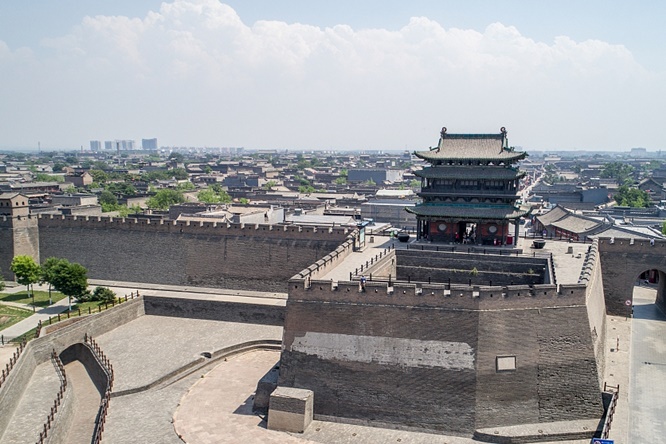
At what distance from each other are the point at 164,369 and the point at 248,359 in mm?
3617

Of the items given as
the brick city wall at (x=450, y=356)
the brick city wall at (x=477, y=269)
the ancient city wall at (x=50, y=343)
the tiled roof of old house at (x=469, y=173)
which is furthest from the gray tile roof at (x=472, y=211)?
the ancient city wall at (x=50, y=343)

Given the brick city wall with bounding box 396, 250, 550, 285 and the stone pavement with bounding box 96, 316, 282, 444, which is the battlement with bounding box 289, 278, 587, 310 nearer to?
the stone pavement with bounding box 96, 316, 282, 444

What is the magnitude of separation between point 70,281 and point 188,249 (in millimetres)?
7167

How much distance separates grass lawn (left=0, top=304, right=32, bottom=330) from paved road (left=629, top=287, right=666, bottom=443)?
89.2 feet

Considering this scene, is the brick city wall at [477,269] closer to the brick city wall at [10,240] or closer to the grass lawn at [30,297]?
the grass lawn at [30,297]

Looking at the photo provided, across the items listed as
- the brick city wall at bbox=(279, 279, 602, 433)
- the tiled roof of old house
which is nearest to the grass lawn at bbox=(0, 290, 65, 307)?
the brick city wall at bbox=(279, 279, 602, 433)

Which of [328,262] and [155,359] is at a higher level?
[328,262]

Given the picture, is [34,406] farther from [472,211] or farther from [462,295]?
[472,211]

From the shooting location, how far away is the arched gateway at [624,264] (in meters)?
29.4

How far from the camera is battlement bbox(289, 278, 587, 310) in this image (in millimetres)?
18953

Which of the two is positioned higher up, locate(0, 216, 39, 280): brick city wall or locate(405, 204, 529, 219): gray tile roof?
locate(405, 204, 529, 219): gray tile roof

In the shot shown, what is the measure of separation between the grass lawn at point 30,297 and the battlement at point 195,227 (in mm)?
5304

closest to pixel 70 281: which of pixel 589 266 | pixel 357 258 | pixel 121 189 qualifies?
pixel 357 258

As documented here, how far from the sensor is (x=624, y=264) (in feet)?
97.3
